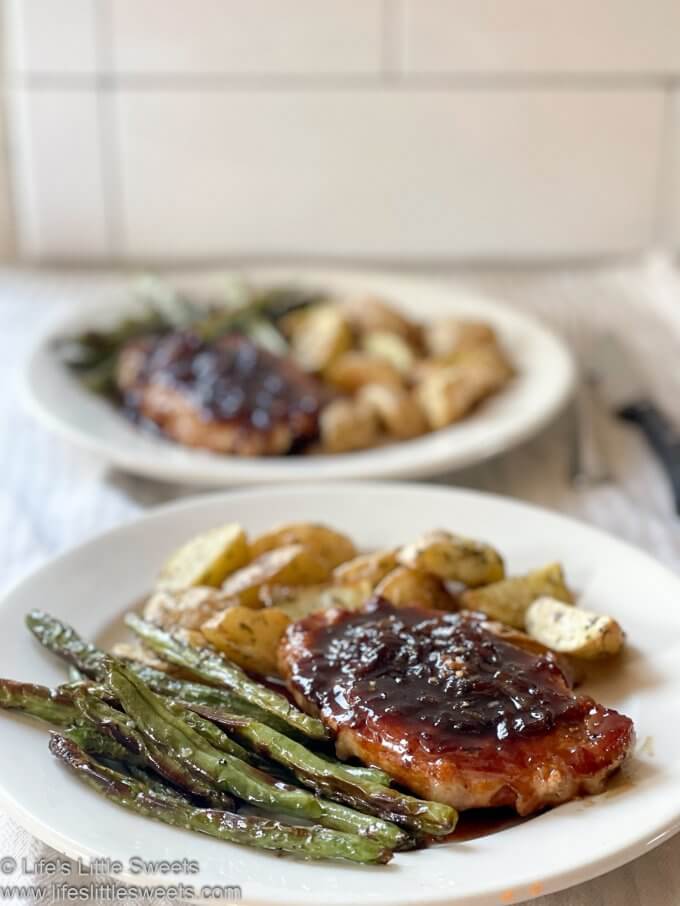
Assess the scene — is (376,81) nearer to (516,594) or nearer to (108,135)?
(108,135)

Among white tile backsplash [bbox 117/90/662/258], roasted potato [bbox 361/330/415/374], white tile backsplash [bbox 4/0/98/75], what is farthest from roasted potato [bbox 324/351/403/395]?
white tile backsplash [bbox 4/0/98/75]

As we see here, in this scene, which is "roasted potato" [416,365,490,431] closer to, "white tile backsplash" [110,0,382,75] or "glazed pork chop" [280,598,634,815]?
"glazed pork chop" [280,598,634,815]

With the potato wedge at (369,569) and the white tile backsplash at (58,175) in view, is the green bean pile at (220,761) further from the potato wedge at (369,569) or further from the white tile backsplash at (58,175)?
the white tile backsplash at (58,175)

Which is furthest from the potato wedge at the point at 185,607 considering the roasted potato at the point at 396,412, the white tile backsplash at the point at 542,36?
the white tile backsplash at the point at 542,36

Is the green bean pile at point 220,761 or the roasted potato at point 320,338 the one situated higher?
the green bean pile at point 220,761

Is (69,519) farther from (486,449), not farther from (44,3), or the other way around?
(44,3)

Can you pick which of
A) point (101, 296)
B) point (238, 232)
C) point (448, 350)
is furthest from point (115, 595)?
point (238, 232)

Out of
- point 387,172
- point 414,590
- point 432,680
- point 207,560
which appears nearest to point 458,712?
point 432,680
